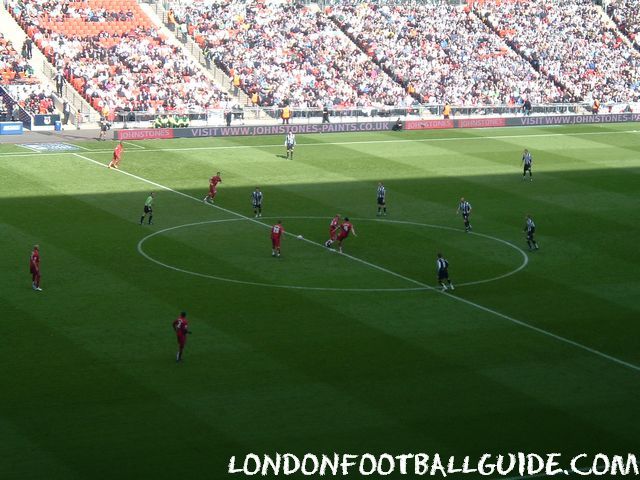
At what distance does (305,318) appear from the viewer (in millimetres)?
39688

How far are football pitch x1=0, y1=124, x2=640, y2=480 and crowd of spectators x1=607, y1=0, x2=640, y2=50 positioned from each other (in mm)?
48439

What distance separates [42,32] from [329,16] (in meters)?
24.8

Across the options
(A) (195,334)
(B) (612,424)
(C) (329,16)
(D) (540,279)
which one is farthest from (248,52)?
(B) (612,424)

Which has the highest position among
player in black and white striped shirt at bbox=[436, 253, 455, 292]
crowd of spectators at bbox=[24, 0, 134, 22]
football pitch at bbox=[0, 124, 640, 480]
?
crowd of spectators at bbox=[24, 0, 134, 22]

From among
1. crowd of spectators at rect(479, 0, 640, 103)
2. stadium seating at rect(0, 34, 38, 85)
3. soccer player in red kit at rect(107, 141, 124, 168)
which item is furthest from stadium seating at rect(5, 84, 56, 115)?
crowd of spectators at rect(479, 0, 640, 103)

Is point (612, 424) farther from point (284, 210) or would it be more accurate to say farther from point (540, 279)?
point (284, 210)

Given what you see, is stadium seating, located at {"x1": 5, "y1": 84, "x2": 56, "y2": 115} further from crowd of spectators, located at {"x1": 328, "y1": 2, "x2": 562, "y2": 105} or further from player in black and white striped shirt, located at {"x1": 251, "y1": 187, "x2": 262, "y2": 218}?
player in black and white striped shirt, located at {"x1": 251, "y1": 187, "x2": 262, "y2": 218}

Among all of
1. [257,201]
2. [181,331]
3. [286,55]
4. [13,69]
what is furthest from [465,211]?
[286,55]

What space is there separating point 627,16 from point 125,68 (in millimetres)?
51369

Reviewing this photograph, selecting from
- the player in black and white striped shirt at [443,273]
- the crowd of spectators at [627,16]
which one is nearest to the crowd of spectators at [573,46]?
the crowd of spectators at [627,16]

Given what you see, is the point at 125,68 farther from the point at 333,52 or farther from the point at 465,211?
the point at 465,211

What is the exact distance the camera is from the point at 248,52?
94.8 meters

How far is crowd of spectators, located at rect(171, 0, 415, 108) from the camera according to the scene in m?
92.2

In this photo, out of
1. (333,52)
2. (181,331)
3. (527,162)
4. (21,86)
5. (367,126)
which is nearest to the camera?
(181,331)
